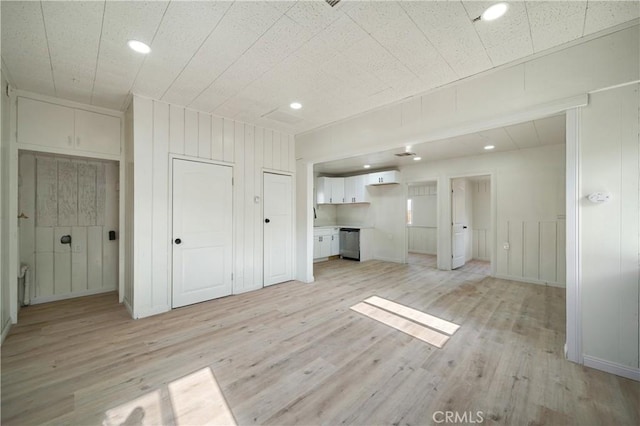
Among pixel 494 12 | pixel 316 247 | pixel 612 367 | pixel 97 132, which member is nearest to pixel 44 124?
pixel 97 132

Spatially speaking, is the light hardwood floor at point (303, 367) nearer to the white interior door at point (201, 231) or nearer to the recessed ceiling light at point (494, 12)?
the white interior door at point (201, 231)

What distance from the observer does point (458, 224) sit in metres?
6.31

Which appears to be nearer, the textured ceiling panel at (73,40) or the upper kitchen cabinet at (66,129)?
the textured ceiling panel at (73,40)

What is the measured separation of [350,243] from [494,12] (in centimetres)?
581

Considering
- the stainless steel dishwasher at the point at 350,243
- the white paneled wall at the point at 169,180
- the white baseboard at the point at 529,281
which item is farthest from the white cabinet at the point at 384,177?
the white paneled wall at the point at 169,180

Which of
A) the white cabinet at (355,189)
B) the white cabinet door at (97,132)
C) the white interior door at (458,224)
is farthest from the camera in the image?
the white cabinet at (355,189)

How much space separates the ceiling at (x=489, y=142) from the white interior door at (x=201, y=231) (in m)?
3.18

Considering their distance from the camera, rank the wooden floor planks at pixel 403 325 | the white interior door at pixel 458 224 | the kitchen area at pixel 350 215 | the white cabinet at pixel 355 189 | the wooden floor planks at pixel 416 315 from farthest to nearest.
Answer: the white cabinet at pixel 355 189, the kitchen area at pixel 350 215, the white interior door at pixel 458 224, the wooden floor planks at pixel 416 315, the wooden floor planks at pixel 403 325

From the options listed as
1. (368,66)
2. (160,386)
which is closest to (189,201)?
(160,386)

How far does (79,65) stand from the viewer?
2.55 m

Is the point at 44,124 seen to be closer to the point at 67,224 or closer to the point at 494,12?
the point at 67,224

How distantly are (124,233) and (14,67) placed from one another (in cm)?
221

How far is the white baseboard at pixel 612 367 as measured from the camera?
2000 millimetres

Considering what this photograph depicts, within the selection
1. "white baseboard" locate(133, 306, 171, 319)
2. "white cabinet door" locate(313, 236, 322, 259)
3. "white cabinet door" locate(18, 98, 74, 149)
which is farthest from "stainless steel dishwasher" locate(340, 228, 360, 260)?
"white cabinet door" locate(18, 98, 74, 149)
